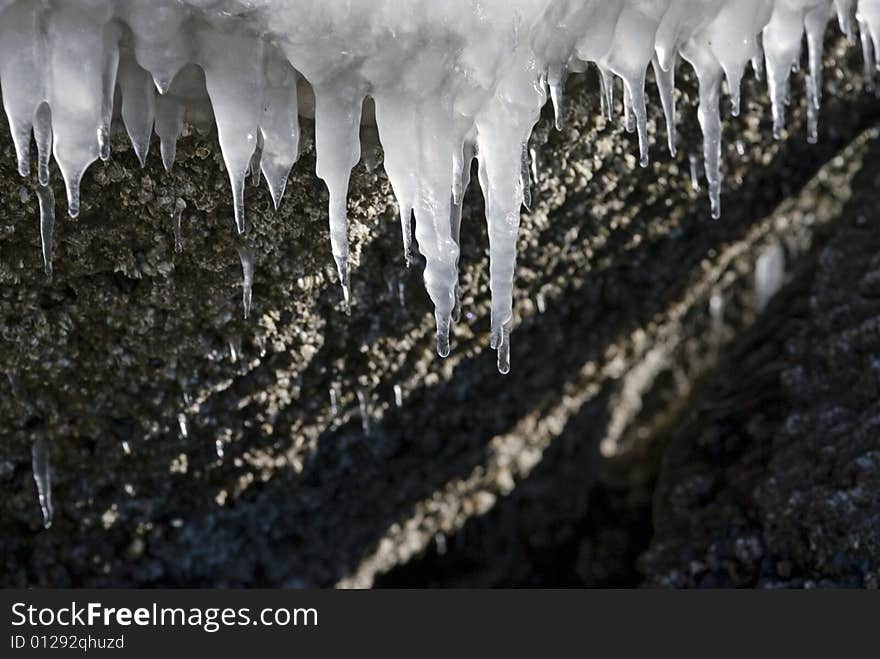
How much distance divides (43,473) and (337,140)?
1.19 m

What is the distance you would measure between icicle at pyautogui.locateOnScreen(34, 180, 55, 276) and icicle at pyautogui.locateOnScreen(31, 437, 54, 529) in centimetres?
73

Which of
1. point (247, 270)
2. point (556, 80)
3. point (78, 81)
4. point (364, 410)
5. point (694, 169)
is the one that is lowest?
point (364, 410)

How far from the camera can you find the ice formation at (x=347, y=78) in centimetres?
136

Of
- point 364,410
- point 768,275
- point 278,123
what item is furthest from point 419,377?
point 768,275

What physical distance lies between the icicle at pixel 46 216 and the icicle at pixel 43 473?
0.73 meters

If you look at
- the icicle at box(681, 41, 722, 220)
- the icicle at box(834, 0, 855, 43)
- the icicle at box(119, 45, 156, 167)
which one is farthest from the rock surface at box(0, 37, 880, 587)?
the icicle at box(834, 0, 855, 43)

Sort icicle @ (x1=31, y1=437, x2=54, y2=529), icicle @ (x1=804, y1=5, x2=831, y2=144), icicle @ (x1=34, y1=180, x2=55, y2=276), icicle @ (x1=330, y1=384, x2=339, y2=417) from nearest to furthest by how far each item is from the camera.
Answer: icicle @ (x1=34, y1=180, x2=55, y2=276)
icicle @ (x1=804, y1=5, x2=831, y2=144)
icicle @ (x1=31, y1=437, x2=54, y2=529)
icicle @ (x1=330, y1=384, x2=339, y2=417)

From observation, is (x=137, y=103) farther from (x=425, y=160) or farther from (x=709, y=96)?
(x=709, y=96)

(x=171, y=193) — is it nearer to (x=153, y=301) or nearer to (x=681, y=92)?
(x=153, y=301)

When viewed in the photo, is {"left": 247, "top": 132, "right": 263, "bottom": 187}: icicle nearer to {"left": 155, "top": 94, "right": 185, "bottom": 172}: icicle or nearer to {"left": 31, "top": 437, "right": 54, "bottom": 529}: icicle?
{"left": 155, "top": 94, "right": 185, "bottom": 172}: icicle

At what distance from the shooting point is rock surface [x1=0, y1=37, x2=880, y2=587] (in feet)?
6.22

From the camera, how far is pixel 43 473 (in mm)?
2256

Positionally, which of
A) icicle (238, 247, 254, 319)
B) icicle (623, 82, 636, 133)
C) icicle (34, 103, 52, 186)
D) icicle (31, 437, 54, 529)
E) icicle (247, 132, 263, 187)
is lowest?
icicle (31, 437, 54, 529)

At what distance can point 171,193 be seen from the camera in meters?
1.73
